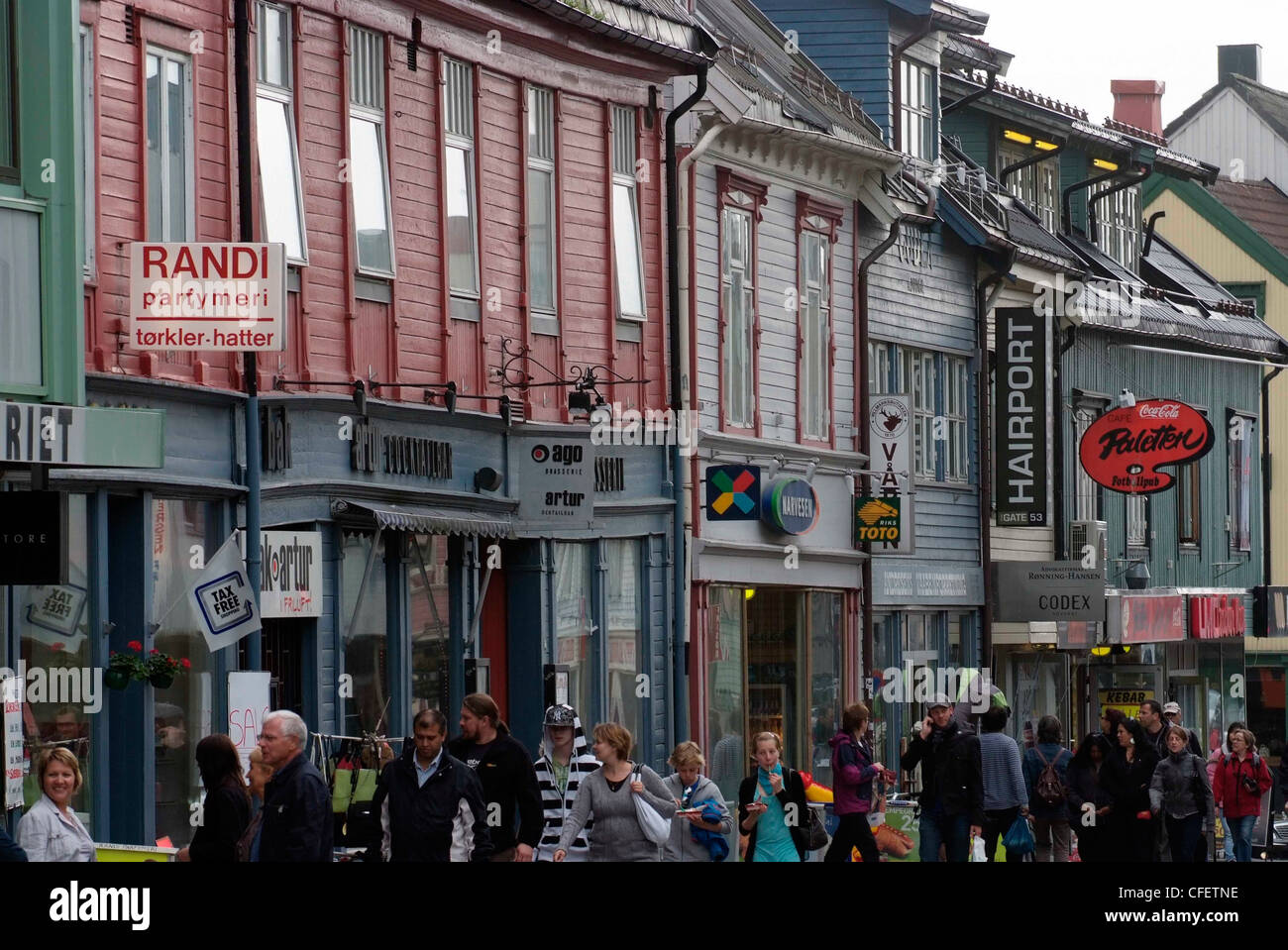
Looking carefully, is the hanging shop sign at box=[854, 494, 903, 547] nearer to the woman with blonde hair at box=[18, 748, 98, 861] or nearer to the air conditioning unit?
the air conditioning unit

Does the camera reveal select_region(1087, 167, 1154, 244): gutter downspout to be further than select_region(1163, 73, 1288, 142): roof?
No

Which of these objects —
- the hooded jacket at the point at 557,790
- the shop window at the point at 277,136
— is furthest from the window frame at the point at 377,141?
the hooded jacket at the point at 557,790

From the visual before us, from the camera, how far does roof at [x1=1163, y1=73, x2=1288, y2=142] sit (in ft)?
183

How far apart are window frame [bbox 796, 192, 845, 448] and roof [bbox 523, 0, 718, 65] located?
354 cm

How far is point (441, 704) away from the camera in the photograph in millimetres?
23219

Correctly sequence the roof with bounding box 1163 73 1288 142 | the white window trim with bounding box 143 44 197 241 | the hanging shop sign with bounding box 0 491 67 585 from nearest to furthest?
the hanging shop sign with bounding box 0 491 67 585, the white window trim with bounding box 143 44 197 241, the roof with bounding box 1163 73 1288 142

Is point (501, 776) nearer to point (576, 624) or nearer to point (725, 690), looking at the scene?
point (576, 624)

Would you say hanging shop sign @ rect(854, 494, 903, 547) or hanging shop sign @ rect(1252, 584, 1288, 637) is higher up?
hanging shop sign @ rect(854, 494, 903, 547)

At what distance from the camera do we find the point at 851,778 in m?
20.0

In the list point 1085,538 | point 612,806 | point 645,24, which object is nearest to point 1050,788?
point 645,24

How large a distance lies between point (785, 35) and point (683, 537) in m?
8.87

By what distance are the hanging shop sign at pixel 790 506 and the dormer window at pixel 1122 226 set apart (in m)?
13.6

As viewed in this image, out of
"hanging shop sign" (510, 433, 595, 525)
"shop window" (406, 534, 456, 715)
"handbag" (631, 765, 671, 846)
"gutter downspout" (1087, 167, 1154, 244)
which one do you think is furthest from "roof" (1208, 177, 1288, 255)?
"handbag" (631, 765, 671, 846)
